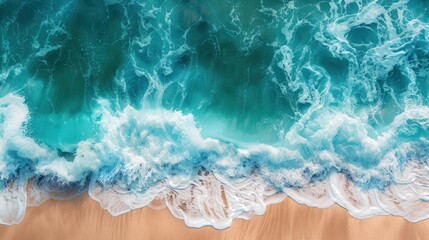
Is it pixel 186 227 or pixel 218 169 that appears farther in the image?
pixel 218 169

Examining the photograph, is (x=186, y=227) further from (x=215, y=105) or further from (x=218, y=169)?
(x=215, y=105)

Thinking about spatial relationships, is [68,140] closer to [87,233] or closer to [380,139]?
[87,233]

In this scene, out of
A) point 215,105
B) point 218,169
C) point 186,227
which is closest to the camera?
point 186,227

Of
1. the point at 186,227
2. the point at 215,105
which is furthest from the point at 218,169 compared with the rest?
the point at 215,105

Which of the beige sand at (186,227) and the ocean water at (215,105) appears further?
the ocean water at (215,105)

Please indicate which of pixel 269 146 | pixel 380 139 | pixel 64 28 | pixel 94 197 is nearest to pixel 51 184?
pixel 94 197
